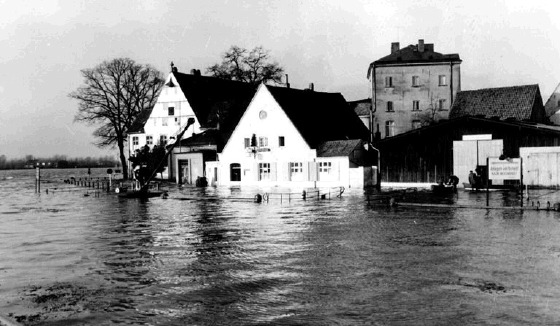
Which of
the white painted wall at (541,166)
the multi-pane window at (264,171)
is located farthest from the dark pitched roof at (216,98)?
the white painted wall at (541,166)

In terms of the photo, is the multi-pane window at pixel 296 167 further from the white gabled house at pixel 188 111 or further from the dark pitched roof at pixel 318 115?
the white gabled house at pixel 188 111

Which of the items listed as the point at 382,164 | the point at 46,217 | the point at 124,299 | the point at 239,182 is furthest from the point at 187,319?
the point at 239,182

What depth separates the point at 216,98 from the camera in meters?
72.2

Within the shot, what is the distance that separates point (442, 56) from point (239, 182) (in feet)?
87.7

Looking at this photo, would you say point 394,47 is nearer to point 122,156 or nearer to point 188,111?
point 188,111

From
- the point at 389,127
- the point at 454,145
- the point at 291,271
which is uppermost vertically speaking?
the point at 389,127

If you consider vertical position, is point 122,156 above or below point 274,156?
above

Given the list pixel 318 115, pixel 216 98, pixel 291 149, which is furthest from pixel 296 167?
pixel 216 98

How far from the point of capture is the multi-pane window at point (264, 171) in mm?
53125

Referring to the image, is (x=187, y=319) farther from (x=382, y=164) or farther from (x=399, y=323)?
(x=382, y=164)

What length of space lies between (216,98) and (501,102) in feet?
104

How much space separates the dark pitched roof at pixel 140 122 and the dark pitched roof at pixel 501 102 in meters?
36.9

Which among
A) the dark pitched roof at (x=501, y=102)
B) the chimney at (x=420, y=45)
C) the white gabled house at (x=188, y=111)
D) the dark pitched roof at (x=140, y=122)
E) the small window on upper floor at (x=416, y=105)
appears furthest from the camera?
the dark pitched roof at (x=140, y=122)

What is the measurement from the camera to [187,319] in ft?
31.5
